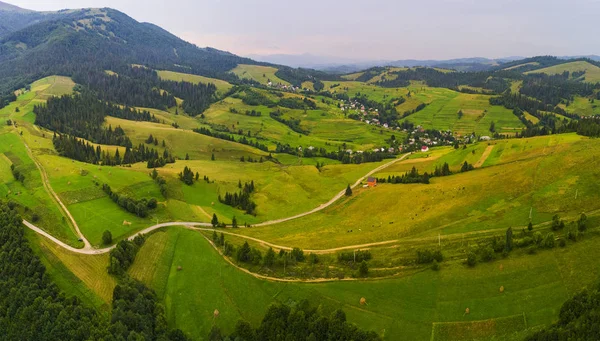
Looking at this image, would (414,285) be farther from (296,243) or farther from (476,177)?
(476,177)

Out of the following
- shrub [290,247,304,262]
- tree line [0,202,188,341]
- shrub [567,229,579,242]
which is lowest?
tree line [0,202,188,341]

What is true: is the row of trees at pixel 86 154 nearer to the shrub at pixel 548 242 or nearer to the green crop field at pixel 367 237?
the green crop field at pixel 367 237

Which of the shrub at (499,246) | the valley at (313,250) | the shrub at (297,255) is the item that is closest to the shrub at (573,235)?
the valley at (313,250)

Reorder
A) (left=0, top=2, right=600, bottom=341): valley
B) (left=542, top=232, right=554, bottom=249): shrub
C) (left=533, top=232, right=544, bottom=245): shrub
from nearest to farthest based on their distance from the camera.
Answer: (left=0, top=2, right=600, bottom=341): valley, (left=542, top=232, right=554, bottom=249): shrub, (left=533, top=232, right=544, bottom=245): shrub

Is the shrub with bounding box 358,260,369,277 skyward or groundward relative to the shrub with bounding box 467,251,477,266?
groundward

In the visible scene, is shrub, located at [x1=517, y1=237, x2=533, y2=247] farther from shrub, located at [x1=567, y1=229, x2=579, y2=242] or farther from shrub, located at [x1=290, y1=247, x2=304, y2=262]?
shrub, located at [x1=290, y1=247, x2=304, y2=262]

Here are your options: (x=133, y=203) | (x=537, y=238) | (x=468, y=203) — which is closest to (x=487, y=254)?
(x=537, y=238)

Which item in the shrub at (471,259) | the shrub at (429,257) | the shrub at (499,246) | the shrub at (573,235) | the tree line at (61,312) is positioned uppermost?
the shrub at (573,235)

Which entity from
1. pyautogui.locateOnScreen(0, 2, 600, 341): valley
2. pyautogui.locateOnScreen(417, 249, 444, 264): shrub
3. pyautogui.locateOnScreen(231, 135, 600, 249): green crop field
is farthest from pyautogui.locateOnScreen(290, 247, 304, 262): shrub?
pyautogui.locateOnScreen(417, 249, 444, 264): shrub

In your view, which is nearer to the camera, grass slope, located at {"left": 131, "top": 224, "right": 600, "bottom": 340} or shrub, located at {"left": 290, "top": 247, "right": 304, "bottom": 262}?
grass slope, located at {"left": 131, "top": 224, "right": 600, "bottom": 340}

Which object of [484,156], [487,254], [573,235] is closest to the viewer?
[573,235]

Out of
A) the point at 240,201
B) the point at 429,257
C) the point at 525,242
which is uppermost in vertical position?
the point at 525,242

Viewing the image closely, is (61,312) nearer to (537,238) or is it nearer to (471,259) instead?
(471,259)
